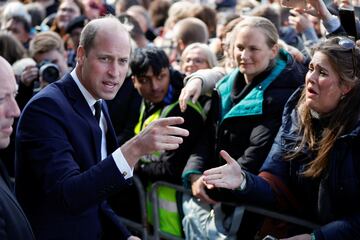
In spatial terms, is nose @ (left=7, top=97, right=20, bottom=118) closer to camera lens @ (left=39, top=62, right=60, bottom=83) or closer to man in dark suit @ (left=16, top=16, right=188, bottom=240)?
man in dark suit @ (left=16, top=16, right=188, bottom=240)

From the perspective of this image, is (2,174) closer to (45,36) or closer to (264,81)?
(264,81)

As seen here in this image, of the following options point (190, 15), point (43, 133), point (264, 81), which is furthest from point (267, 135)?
point (190, 15)

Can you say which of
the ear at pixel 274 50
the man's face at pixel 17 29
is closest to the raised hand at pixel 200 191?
the ear at pixel 274 50

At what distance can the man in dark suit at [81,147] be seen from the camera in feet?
10.8

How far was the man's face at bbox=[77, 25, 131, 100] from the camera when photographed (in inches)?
146

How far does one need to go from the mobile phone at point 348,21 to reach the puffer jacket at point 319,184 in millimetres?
506

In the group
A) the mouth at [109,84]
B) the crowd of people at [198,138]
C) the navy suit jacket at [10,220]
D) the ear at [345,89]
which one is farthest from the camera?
the ear at [345,89]

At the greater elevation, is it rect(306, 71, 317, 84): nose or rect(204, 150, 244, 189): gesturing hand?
rect(306, 71, 317, 84): nose

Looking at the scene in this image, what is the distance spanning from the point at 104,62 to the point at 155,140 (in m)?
0.70

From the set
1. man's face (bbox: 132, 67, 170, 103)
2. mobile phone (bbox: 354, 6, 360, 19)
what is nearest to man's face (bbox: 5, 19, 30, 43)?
man's face (bbox: 132, 67, 170, 103)

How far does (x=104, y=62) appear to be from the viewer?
3732mm

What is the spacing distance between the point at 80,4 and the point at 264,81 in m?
5.76

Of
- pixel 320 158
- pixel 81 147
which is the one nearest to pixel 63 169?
pixel 81 147

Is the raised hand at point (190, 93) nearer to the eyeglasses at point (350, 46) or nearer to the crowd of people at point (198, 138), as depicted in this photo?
the crowd of people at point (198, 138)
